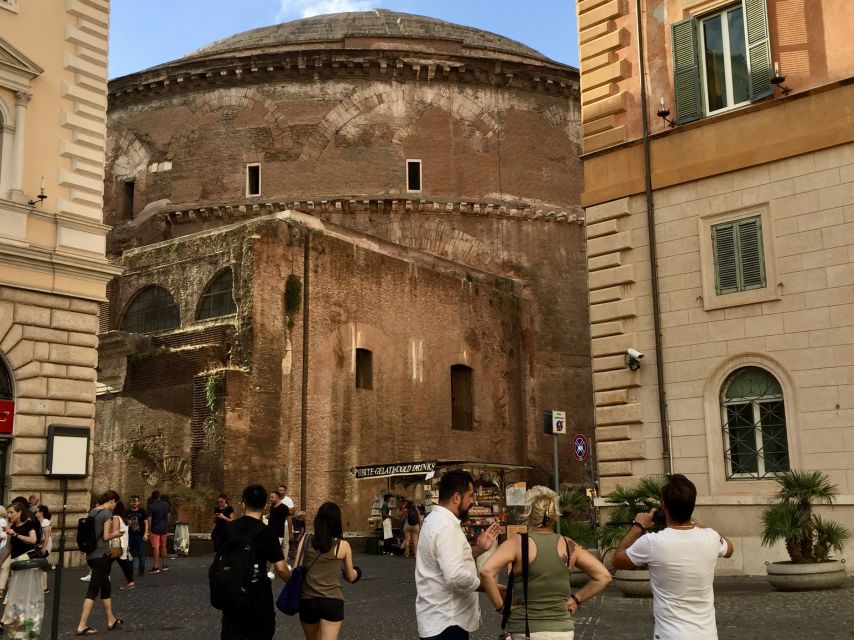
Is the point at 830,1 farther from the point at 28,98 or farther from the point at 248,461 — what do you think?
the point at 248,461

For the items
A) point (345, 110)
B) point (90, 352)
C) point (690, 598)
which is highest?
point (345, 110)

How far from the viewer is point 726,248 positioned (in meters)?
12.9

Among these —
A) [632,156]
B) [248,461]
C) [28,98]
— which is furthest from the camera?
[248,461]

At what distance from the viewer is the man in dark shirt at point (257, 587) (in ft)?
18.9

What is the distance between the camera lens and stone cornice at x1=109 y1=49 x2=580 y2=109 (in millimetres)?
31750

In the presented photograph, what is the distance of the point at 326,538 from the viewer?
639 cm

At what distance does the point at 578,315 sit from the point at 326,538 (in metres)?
26.3

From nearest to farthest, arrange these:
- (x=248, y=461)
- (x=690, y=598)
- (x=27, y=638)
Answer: (x=690, y=598), (x=27, y=638), (x=248, y=461)

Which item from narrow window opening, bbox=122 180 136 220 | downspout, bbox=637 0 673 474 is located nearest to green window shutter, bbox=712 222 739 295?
downspout, bbox=637 0 673 474

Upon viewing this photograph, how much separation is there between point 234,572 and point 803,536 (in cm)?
709

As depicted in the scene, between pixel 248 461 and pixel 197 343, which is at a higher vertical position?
pixel 197 343

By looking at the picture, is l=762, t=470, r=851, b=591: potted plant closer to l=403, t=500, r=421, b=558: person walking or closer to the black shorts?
the black shorts

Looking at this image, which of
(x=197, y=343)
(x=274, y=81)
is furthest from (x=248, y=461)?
(x=274, y=81)

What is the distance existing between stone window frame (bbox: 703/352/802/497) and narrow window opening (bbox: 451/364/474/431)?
15023 mm
